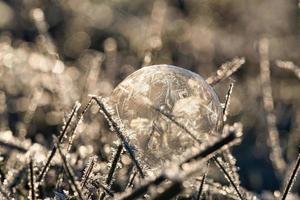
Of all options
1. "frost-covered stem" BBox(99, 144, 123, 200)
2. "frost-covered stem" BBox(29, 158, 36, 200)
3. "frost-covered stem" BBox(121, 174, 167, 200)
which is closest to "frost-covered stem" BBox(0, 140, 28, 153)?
"frost-covered stem" BBox(99, 144, 123, 200)

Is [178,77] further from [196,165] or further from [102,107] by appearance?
[196,165]

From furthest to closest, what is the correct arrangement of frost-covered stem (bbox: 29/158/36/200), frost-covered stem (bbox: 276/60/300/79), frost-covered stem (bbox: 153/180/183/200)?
1. frost-covered stem (bbox: 276/60/300/79)
2. frost-covered stem (bbox: 29/158/36/200)
3. frost-covered stem (bbox: 153/180/183/200)

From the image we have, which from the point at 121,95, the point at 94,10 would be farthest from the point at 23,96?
the point at 121,95

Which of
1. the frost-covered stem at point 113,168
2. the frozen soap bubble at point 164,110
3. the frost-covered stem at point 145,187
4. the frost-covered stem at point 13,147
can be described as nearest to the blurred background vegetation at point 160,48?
the frost-covered stem at point 13,147

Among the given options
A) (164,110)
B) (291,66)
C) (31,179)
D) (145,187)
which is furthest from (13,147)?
(291,66)

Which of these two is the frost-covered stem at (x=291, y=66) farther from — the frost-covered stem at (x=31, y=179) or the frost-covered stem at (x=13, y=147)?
the frost-covered stem at (x=31, y=179)

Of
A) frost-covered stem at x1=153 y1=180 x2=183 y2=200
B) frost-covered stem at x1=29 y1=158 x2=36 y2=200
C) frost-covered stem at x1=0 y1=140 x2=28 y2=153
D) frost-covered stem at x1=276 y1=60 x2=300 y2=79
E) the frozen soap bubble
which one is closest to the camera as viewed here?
frost-covered stem at x1=153 y1=180 x2=183 y2=200

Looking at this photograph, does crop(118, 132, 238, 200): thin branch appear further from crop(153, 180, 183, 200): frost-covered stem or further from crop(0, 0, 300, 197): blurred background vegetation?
crop(0, 0, 300, 197): blurred background vegetation
